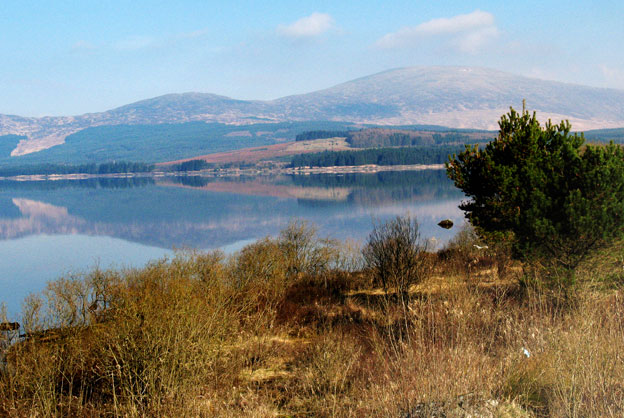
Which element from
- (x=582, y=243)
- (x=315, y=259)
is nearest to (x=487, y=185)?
(x=582, y=243)

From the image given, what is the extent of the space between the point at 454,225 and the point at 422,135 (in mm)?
151705

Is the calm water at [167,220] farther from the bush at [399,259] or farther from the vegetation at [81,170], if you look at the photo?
the vegetation at [81,170]

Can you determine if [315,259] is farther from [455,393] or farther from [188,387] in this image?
[455,393]

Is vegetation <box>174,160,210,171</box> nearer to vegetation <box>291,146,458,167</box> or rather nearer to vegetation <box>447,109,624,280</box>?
vegetation <box>291,146,458,167</box>

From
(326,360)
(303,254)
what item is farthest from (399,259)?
(326,360)

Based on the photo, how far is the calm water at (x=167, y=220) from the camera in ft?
114

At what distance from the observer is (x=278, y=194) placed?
Answer: 259 feet

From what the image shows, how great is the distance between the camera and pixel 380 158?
5625 inches

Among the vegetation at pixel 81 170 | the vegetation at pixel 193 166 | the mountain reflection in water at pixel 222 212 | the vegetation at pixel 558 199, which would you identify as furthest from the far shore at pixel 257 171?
the vegetation at pixel 558 199

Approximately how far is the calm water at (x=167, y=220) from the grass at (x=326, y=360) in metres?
13.4

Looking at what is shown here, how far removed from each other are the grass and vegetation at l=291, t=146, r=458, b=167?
128 meters

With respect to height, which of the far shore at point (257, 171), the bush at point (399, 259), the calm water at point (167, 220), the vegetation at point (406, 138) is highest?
the vegetation at point (406, 138)

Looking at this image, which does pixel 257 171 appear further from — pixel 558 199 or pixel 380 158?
pixel 558 199

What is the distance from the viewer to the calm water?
3472 cm
